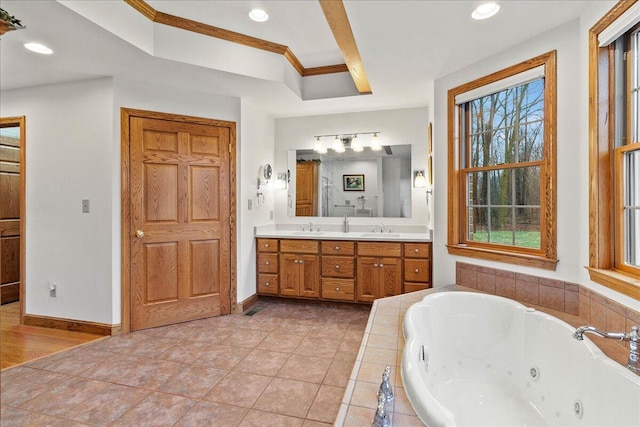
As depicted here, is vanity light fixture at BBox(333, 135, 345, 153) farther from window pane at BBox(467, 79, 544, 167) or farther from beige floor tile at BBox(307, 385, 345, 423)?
beige floor tile at BBox(307, 385, 345, 423)

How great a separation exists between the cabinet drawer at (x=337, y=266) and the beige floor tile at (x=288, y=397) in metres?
1.43

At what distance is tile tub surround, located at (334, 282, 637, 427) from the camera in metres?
1.10

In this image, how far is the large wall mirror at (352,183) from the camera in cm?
372

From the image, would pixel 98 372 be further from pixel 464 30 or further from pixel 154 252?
pixel 464 30

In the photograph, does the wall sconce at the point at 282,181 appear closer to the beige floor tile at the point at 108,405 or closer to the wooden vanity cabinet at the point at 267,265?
the wooden vanity cabinet at the point at 267,265

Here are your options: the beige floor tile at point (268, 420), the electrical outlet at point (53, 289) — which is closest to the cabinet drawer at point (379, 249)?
the beige floor tile at point (268, 420)

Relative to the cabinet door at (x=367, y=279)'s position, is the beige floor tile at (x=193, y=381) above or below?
below

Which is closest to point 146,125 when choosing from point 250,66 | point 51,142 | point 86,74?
point 86,74

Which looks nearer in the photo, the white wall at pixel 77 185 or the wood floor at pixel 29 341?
the wood floor at pixel 29 341

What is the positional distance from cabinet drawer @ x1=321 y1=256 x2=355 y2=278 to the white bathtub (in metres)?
1.23

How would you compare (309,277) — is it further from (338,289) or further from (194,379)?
(194,379)

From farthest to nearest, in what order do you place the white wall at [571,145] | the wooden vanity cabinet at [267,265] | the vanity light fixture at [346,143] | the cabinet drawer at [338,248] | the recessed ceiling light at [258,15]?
the vanity light fixture at [346,143] < the wooden vanity cabinet at [267,265] < the cabinet drawer at [338,248] < the recessed ceiling light at [258,15] < the white wall at [571,145]

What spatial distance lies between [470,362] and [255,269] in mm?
2363

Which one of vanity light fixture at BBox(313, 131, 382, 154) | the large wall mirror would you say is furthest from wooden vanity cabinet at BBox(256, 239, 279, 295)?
vanity light fixture at BBox(313, 131, 382, 154)
